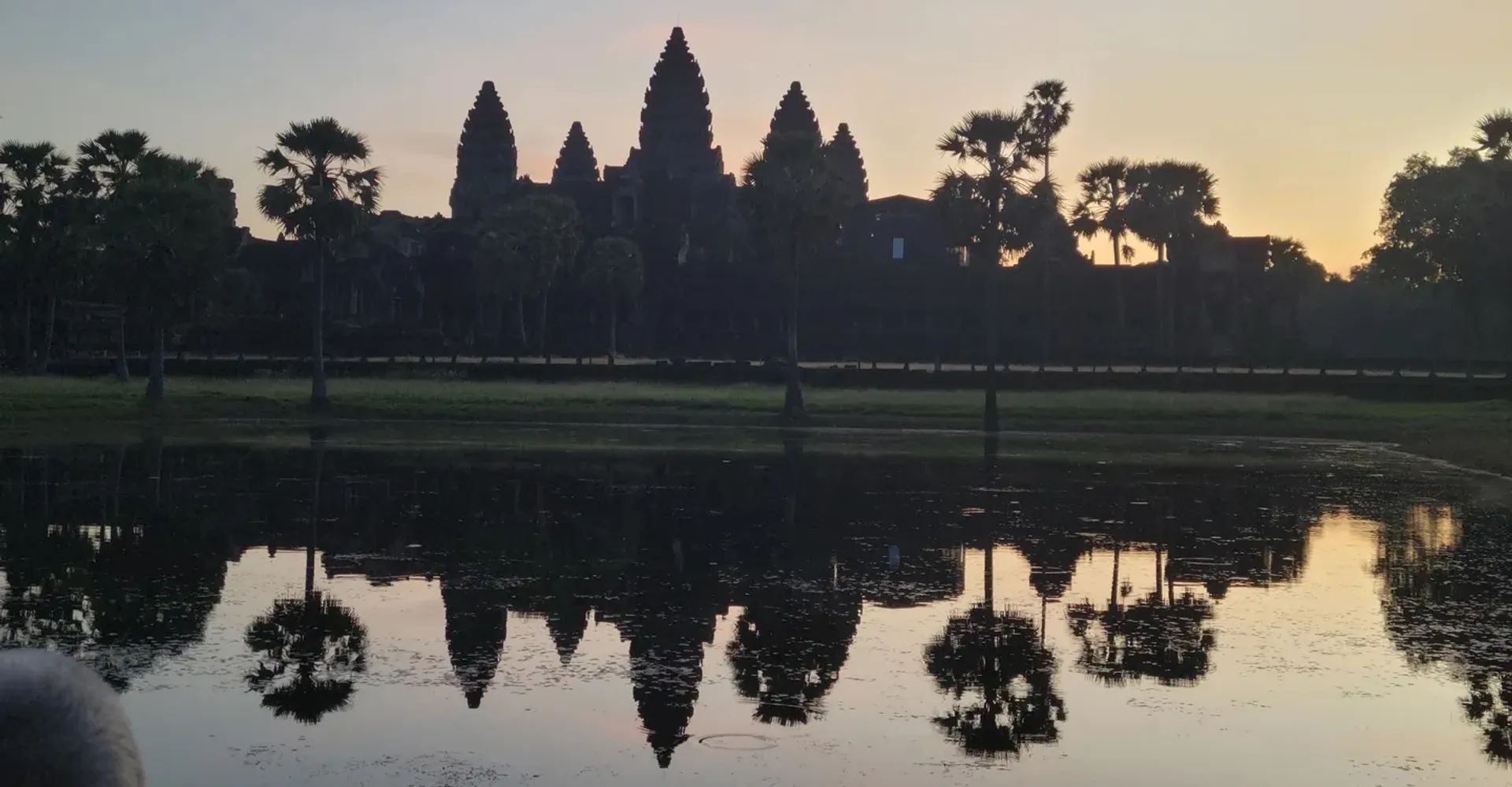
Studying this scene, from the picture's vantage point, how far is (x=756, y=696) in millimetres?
9594

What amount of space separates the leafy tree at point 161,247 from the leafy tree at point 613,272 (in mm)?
27350

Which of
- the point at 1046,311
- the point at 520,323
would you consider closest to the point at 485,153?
the point at 520,323

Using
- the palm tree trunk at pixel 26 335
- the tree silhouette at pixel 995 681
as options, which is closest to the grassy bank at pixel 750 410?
the palm tree trunk at pixel 26 335

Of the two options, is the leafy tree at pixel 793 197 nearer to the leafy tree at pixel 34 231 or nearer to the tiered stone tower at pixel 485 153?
the leafy tree at pixel 34 231

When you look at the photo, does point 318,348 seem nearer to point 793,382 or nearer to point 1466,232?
point 793,382

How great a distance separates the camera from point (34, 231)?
53500 mm

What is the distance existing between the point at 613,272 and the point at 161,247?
30102 millimetres

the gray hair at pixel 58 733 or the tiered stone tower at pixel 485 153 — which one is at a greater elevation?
the tiered stone tower at pixel 485 153

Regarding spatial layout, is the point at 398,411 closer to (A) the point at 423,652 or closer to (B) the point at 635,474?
(B) the point at 635,474

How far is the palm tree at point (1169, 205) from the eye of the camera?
65.2 meters

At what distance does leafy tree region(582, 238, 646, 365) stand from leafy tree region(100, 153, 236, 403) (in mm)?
27350

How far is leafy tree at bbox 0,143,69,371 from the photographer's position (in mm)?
52438

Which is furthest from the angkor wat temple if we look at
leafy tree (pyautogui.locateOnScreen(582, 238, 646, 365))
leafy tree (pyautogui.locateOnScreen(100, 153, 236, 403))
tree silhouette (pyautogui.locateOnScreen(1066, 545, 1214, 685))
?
tree silhouette (pyautogui.locateOnScreen(1066, 545, 1214, 685))

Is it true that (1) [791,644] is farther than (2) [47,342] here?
No
